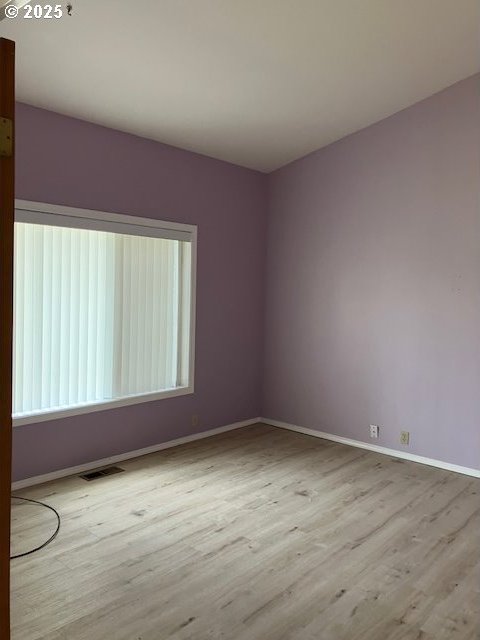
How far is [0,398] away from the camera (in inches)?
59.5

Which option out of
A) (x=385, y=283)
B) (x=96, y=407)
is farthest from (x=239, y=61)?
(x=96, y=407)

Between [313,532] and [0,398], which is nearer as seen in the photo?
[0,398]

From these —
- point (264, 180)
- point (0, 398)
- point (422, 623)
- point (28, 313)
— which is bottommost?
point (422, 623)

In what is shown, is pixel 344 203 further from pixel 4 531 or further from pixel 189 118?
pixel 4 531

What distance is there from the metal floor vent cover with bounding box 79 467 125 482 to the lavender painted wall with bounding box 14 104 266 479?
0.13 m

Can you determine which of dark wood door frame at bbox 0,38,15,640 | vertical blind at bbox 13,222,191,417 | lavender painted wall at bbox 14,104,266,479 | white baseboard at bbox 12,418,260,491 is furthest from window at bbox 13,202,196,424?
dark wood door frame at bbox 0,38,15,640

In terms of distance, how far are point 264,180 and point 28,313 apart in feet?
9.56

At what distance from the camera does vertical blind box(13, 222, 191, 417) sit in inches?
139

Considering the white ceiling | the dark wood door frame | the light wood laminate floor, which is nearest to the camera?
the dark wood door frame

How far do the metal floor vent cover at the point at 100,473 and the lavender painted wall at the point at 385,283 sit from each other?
1.98m

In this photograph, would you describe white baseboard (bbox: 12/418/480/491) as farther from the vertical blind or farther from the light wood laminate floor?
→ the vertical blind

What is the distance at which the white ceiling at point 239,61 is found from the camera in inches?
112

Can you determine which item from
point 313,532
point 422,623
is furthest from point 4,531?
point 313,532

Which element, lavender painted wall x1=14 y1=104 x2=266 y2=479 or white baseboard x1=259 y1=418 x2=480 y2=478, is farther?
white baseboard x1=259 y1=418 x2=480 y2=478
